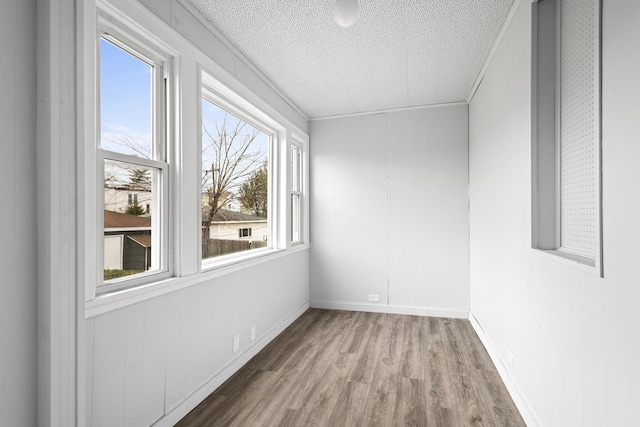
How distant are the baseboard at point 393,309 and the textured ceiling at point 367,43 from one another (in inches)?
100

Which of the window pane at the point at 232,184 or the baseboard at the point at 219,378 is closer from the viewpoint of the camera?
the baseboard at the point at 219,378

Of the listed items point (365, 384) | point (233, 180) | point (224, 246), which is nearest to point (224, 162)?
point (233, 180)

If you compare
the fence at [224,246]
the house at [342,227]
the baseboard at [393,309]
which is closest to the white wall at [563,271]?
the house at [342,227]

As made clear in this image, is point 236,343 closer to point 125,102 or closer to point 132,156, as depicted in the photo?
point 132,156

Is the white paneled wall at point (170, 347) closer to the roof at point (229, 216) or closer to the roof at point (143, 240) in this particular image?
the roof at point (143, 240)

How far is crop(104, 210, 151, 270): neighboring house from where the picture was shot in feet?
5.40

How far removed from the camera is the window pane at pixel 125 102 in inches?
64.2

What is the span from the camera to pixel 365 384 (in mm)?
2393

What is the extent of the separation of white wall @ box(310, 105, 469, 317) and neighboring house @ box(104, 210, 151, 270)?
2.69 m

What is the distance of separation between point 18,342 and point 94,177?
689 mm

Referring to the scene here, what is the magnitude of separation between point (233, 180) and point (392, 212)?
211 cm

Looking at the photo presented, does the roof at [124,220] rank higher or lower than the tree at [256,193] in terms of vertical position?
lower

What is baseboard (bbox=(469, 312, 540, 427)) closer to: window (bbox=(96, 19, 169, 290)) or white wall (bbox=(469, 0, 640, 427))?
white wall (bbox=(469, 0, 640, 427))

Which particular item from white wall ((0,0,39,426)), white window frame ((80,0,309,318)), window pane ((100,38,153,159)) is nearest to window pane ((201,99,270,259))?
white window frame ((80,0,309,318))
